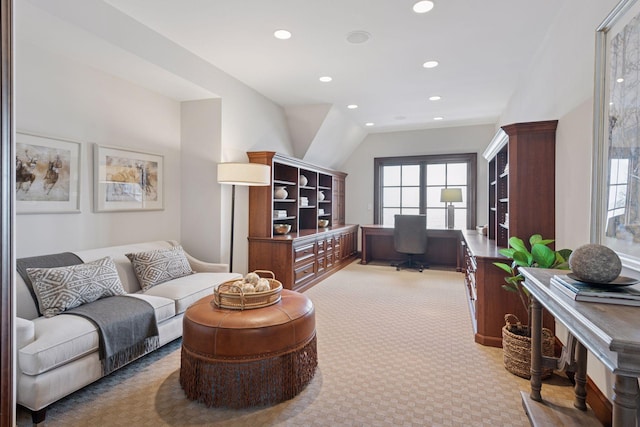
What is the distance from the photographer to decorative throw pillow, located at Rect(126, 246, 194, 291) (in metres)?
3.05

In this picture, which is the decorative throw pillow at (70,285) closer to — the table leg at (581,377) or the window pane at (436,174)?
the table leg at (581,377)

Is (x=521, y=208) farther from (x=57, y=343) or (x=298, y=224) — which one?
(x=57, y=343)

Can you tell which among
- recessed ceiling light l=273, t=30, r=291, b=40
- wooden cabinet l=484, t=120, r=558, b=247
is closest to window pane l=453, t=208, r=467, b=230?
wooden cabinet l=484, t=120, r=558, b=247

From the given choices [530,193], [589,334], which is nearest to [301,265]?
[530,193]

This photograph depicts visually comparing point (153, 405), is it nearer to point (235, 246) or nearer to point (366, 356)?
point (366, 356)

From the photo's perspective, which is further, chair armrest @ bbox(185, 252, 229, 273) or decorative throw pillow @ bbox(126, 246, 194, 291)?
chair armrest @ bbox(185, 252, 229, 273)

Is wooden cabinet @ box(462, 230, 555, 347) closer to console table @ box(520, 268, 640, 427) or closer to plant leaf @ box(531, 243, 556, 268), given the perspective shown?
plant leaf @ box(531, 243, 556, 268)

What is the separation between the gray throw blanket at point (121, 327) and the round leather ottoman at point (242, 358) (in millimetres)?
490

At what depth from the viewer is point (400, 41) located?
3.21 meters

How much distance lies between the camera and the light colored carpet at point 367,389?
1898 mm

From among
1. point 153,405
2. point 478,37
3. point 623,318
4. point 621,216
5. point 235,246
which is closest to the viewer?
point 623,318

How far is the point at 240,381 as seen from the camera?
1.97 meters

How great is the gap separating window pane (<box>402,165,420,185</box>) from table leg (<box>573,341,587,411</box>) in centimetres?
531

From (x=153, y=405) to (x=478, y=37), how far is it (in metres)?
3.98
